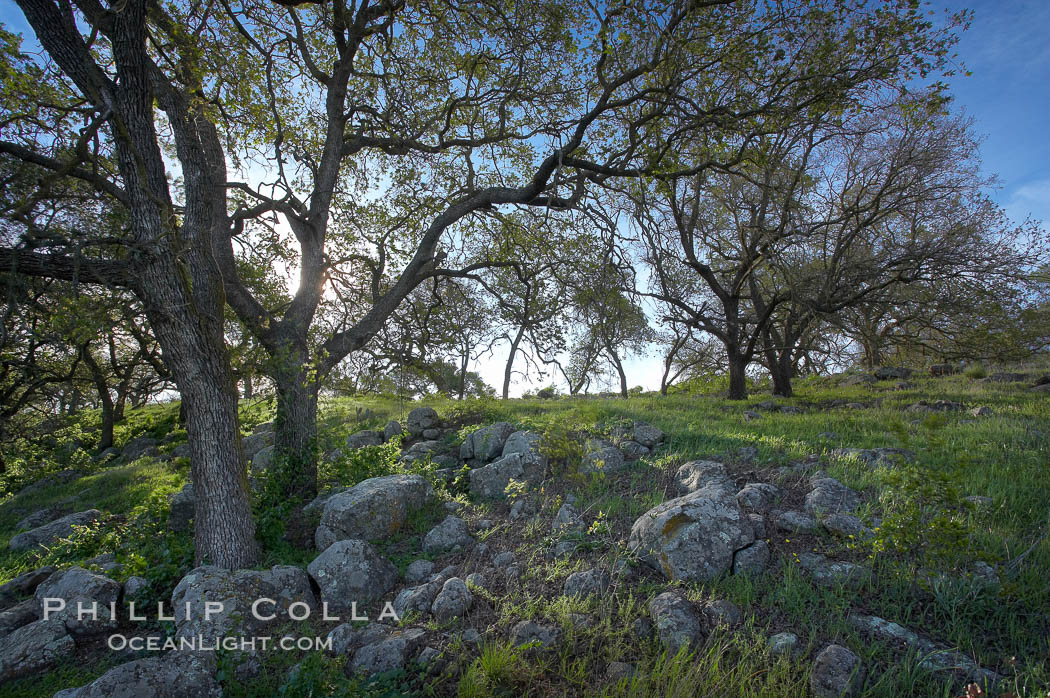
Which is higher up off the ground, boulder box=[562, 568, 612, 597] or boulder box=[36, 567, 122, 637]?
boulder box=[562, 568, 612, 597]

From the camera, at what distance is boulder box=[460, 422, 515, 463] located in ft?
28.8

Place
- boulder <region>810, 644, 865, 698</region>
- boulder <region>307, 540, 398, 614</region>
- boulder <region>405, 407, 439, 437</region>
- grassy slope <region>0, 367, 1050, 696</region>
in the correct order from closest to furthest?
boulder <region>810, 644, 865, 698</region>
grassy slope <region>0, 367, 1050, 696</region>
boulder <region>307, 540, 398, 614</region>
boulder <region>405, 407, 439, 437</region>

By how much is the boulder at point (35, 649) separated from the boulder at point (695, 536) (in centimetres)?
579

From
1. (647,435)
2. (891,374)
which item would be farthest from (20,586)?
(891,374)

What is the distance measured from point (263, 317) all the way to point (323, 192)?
2620mm

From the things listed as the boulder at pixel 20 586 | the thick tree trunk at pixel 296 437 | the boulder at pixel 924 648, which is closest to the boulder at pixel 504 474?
the thick tree trunk at pixel 296 437

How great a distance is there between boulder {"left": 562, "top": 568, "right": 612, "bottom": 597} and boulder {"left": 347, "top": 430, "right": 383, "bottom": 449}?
7.82m

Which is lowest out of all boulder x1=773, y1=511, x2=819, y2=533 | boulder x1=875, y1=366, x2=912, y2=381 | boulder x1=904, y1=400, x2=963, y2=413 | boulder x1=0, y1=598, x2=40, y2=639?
boulder x1=0, y1=598, x2=40, y2=639

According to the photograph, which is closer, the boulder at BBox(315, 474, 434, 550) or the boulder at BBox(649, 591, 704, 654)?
the boulder at BBox(649, 591, 704, 654)

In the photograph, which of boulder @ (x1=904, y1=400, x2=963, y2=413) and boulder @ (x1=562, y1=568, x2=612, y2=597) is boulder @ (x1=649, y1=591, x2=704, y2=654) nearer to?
boulder @ (x1=562, y1=568, x2=612, y2=597)

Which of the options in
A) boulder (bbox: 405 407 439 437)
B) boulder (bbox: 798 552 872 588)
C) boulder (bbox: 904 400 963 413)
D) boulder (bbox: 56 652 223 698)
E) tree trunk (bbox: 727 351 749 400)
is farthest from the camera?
tree trunk (bbox: 727 351 749 400)

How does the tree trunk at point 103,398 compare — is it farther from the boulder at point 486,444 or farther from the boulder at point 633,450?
the boulder at point 633,450

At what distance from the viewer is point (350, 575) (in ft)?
16.6

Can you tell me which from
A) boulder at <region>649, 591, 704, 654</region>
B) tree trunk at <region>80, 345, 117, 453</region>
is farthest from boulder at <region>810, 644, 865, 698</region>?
tree trunk at <region>80, 345, 117, 453</region>
